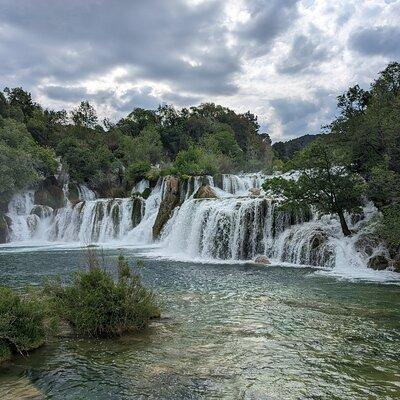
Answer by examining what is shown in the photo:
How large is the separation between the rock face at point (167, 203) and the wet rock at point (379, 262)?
1654 centimetres

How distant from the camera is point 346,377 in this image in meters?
6.79

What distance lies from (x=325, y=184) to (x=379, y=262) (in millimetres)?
4353

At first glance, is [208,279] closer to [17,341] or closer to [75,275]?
[75,275]

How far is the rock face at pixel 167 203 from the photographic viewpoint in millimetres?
31859

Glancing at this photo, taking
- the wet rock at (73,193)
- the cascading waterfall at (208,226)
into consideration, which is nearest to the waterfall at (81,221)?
the cascading waterfall at (208,226)

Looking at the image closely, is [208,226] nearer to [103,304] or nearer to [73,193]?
[103,304]

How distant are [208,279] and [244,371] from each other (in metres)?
9.59

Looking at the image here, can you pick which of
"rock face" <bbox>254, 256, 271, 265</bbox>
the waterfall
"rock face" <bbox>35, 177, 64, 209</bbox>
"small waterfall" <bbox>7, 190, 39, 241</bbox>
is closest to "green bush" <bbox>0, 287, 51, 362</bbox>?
"rock face" <bbox>254, 256, 271, 265</bbox>

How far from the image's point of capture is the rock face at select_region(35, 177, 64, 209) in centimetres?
4331

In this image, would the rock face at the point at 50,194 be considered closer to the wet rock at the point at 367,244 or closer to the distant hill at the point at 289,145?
the wet rock at the point at 367,244

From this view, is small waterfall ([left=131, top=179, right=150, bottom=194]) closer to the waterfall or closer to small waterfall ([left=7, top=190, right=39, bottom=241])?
the waterfall

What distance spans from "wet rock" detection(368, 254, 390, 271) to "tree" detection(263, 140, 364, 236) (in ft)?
6.98

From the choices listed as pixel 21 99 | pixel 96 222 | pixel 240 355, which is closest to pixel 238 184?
pixel 96 222

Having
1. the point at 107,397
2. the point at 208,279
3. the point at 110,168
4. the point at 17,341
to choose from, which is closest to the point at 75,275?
the point at 17,341
